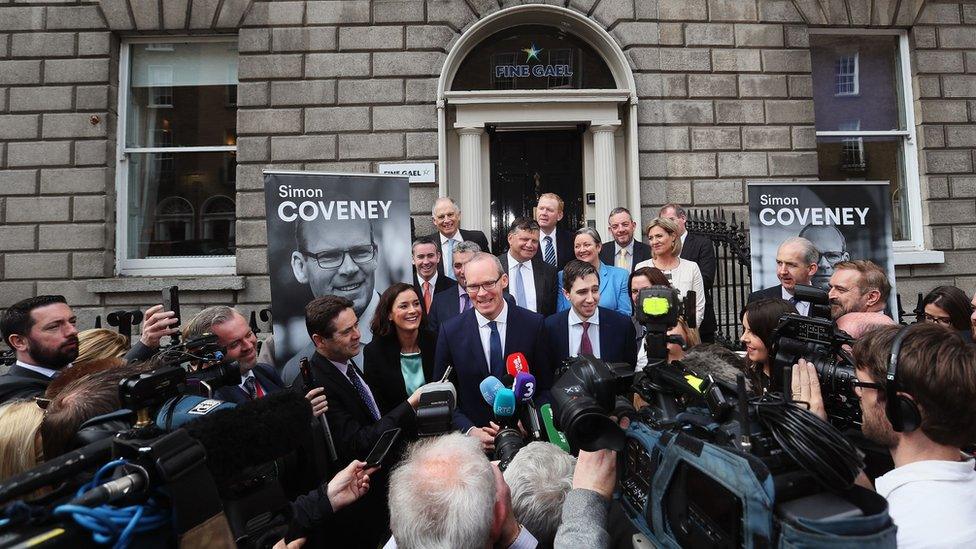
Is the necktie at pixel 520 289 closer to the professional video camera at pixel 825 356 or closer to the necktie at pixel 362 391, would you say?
the necktie at pixel 362 391

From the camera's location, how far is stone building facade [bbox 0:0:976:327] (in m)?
8.22

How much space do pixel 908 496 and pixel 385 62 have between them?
8.15 meters

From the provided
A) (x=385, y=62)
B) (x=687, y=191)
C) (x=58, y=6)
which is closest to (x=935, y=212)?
(x=687, y=191)

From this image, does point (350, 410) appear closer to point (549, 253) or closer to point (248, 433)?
point (248, 433)

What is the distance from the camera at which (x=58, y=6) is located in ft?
27.5

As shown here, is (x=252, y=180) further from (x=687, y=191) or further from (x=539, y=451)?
(x=539, y=451)

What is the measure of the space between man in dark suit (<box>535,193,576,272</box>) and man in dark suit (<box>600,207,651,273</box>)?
0.41 m

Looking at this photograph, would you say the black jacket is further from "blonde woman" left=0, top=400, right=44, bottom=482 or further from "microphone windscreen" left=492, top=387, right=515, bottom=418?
"blonde woman" left=0, top=400, right=44, bottom=482

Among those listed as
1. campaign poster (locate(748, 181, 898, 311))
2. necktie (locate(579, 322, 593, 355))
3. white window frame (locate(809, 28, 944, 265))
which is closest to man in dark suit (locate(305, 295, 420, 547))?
necktie (locate(579, 322, 593, 355))

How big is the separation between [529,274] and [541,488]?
344 centimetres

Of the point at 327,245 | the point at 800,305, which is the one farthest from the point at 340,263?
the point at 800,305

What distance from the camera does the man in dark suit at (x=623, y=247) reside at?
19.5ft

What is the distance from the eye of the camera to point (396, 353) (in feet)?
12.9

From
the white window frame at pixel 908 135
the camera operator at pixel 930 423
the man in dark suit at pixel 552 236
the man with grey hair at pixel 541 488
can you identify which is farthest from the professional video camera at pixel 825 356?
the white window frame at pixel 908 135
